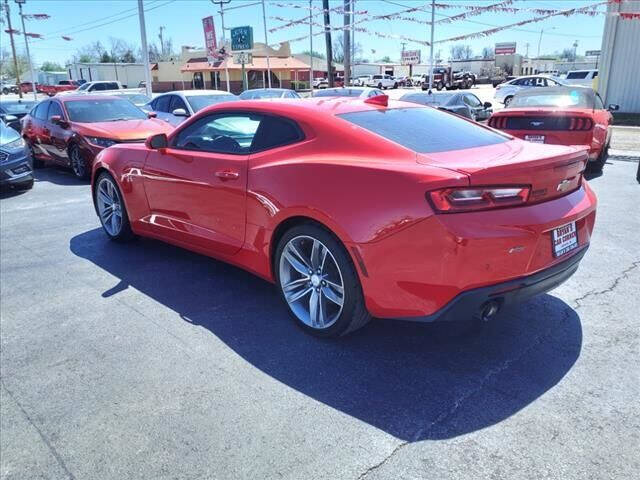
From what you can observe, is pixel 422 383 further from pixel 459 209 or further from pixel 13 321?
pixel 13 321

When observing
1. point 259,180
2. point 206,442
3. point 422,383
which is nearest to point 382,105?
point 259,180

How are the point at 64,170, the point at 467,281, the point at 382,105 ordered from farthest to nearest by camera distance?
the point at 64,170 < the point at 382,105 < the point at 467,281

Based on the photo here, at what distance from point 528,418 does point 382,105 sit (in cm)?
236

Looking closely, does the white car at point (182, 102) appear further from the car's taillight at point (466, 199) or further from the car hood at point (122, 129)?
the car's taillight at point (466, 199)

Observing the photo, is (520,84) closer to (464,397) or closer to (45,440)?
(464,397)

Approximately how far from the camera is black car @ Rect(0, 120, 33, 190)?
8.71 m

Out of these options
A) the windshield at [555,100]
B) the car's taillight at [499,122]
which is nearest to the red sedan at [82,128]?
the car's taillight at [499,122]

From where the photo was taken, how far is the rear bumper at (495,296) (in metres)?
2.66

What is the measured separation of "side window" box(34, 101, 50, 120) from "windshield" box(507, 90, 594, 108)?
9298mm

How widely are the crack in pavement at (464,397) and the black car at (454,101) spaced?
10709 millimetres

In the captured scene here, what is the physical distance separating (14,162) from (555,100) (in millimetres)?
9486

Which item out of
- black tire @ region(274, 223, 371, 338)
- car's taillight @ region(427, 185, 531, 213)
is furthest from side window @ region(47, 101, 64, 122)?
car's taillight @ region(427, 185, 531, 213)

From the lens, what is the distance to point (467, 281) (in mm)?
2621

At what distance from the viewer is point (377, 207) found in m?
2.80
